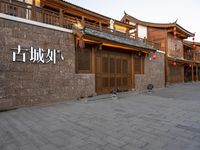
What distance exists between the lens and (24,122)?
4.63 metres

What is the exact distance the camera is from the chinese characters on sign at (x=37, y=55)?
6.37 metres

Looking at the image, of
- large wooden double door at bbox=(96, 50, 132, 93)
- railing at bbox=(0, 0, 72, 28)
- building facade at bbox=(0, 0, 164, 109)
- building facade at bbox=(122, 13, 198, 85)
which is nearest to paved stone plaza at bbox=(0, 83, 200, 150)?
building facade at bbox=(0, 0, 164, 109)

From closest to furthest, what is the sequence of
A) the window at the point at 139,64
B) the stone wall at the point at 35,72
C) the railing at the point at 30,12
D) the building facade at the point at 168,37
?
the stone wall at the point at 35,72 → the railing at the point at 30,12 → the window at the point at 139,64 → the building facade at the point at 168,37

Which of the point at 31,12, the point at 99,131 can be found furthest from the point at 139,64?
the point at 99,131

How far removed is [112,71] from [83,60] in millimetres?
2550

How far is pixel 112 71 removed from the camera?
1095 centimetres

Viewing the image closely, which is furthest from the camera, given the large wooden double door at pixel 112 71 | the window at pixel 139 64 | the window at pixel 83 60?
the window at pixel 139 64

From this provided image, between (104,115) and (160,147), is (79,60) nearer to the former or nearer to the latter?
(104,115)

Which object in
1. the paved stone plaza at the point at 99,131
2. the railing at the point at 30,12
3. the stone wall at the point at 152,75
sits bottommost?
the paved stone plaza at the point at 99,131

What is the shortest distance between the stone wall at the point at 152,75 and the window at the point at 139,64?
1.17ft

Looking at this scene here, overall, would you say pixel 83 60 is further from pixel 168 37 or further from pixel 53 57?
pixel 168 37

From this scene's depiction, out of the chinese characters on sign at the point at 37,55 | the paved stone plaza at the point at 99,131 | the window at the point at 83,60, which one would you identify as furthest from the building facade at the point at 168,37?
the paved stone plaza at the point at 99,131

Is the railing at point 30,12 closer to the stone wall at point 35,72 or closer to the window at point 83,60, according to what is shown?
the stone wall at point 35,72

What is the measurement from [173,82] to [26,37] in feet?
55.0
